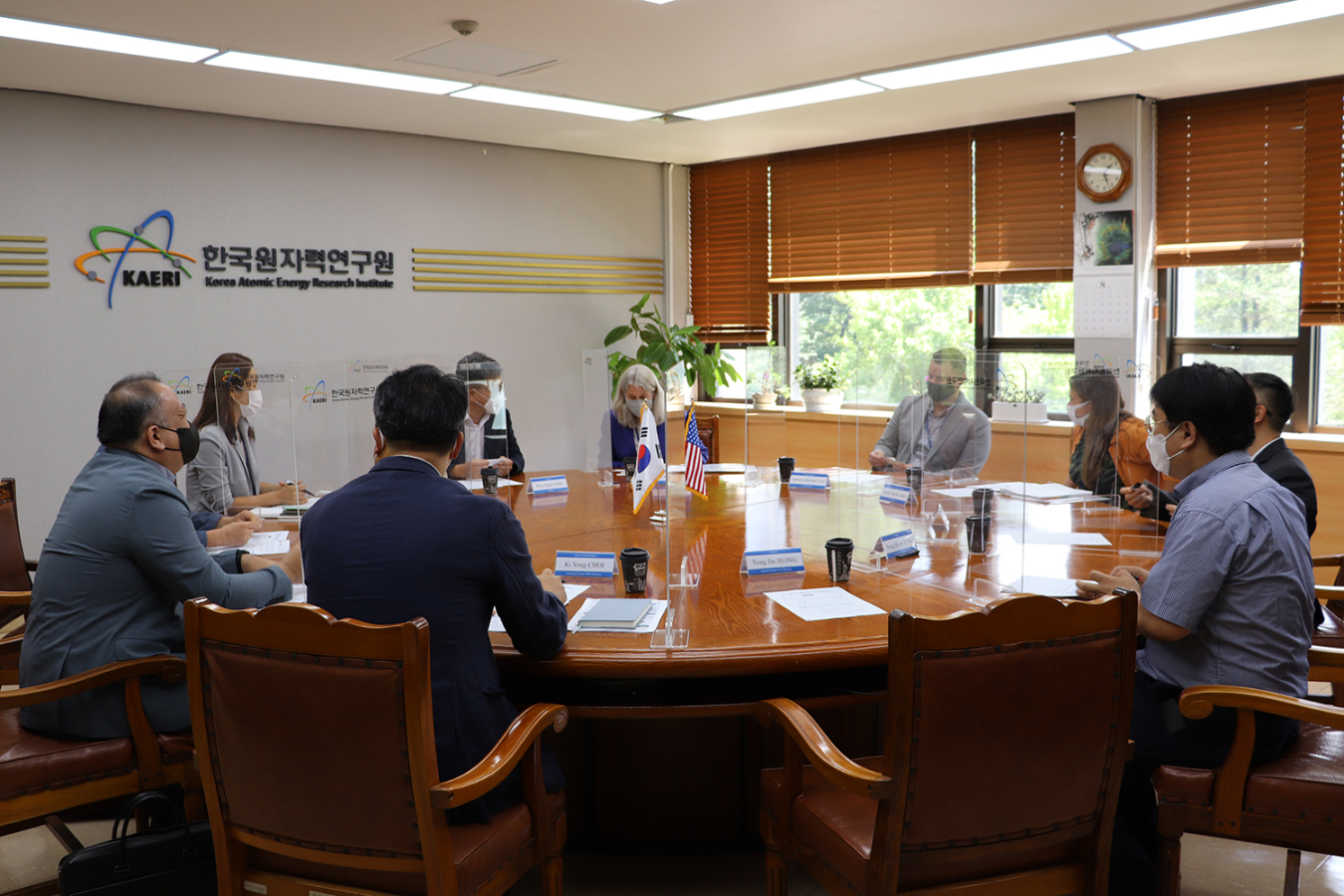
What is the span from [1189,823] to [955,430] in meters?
1.49

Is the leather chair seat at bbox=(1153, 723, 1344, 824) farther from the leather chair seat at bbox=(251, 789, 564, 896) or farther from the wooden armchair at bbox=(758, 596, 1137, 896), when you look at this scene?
the leather chair seat at bbox=(251, 789, 564, 896)

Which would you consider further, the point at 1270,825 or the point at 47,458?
the point at 47,458

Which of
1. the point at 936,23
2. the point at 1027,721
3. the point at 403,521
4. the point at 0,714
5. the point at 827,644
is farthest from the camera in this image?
the point at 936,23

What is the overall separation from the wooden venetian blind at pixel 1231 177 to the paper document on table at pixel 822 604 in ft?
13.7

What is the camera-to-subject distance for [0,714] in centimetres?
261

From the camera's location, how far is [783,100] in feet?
18.8

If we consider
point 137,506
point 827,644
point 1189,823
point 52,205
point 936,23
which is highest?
point 936,23

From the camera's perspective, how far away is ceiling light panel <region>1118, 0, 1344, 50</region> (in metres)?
4.08

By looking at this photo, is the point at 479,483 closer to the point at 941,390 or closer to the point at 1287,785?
the point at 941,390

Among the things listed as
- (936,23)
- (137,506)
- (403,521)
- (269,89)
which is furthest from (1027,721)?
(269,89)

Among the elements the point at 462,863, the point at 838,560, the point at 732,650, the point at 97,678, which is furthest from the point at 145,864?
the point at 838,560

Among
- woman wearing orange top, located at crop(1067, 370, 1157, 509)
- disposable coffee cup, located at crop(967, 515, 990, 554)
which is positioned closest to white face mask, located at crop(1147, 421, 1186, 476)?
disposable coffee cup, located at crop(967, 515, 990, 554)

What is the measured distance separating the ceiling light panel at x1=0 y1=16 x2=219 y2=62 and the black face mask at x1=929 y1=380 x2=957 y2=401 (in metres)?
3.43

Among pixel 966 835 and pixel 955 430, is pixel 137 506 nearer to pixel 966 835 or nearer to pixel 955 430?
pixel 966 835
